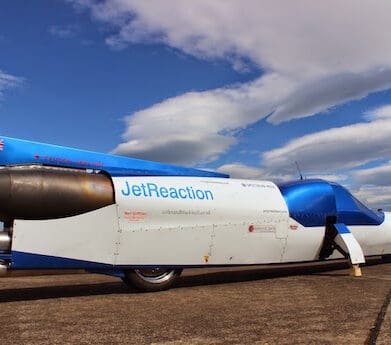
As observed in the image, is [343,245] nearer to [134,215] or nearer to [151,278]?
[151,278]

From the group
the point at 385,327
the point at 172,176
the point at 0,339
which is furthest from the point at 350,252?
the point at 0,339

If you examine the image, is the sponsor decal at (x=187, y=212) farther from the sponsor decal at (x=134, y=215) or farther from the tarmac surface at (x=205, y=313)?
the tarmac surface at (x=205, y=313)

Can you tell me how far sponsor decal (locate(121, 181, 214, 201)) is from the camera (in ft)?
26.2

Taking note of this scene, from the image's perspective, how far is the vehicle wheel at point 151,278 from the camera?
317 inches

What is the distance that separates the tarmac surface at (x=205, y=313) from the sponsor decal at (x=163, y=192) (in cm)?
173

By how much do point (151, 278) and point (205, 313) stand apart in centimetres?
251

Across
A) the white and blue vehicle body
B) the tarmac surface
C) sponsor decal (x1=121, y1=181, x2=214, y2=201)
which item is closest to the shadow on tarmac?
the tarmac surface

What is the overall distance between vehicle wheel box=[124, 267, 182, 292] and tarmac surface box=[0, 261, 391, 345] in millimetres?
186

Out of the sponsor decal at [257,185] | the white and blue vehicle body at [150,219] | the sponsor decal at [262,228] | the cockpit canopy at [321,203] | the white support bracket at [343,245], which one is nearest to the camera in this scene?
the white and blue vehicle body at [150,219]

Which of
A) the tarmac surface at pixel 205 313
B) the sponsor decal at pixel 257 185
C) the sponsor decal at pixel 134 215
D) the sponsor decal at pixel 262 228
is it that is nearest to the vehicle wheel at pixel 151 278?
the tarmac surface at pixel 205 313

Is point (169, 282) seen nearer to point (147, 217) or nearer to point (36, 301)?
point (147, 217)

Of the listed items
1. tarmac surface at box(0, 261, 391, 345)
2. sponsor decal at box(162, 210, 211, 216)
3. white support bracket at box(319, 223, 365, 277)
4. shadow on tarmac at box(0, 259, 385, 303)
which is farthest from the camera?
white support bracket at box(319, 223, 365, 277)

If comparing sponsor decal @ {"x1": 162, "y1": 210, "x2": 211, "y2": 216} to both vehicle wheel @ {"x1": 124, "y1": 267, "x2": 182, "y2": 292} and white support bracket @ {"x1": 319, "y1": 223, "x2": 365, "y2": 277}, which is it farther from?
white support bracket @ {"x1": 319, "y1": 223, "x2": 365, "y2": 277}

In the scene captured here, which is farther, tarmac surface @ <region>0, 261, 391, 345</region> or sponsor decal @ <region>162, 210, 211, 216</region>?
sponsor decal @ <region>162, 210, 211, 216</region>
